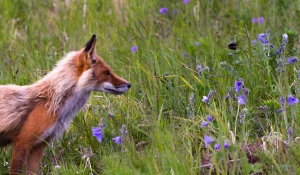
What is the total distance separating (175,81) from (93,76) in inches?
43.2

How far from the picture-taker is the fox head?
239 inches

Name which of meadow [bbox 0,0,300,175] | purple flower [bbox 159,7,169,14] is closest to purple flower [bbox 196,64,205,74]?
meadow [bbox 0,0,300,175]

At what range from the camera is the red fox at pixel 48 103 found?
5797 mm

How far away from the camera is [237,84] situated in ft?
18.6

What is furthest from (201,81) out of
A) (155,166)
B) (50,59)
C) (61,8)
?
(61,8)

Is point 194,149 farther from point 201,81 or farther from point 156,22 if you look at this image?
point 156,22

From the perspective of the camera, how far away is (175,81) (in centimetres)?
679

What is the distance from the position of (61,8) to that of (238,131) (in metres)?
5.15

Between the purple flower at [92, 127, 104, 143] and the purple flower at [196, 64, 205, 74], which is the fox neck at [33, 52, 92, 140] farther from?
the purple flower at [196, 64, 205, 74]

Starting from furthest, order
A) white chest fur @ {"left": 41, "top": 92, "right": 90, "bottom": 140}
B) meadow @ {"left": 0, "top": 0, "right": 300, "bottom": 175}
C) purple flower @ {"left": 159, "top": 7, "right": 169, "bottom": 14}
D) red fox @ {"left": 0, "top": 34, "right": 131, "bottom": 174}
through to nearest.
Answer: purple flower @ {"left": 159, "top": 7, "right": 169, "bottom": 14}, white chest fur @ {"left": 41, "top": 92, "right": 90, "bottom": 140}, red fox @ {"left": 0, "top": 34, "right": 131, "bottom": 174}, meadow @ {"left": 0, "top": 0, "right": 300, "bottom": 175}

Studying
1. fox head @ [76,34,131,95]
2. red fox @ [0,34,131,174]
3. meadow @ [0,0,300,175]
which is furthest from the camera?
fox head @ [76,34,131,95]

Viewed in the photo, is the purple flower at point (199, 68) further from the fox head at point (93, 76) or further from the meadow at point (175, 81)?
the fox head at point (93, 76)

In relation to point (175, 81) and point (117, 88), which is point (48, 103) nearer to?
point (117, 88)

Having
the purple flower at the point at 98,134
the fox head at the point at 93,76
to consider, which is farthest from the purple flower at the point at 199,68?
the purple flower at the point at 98,134
